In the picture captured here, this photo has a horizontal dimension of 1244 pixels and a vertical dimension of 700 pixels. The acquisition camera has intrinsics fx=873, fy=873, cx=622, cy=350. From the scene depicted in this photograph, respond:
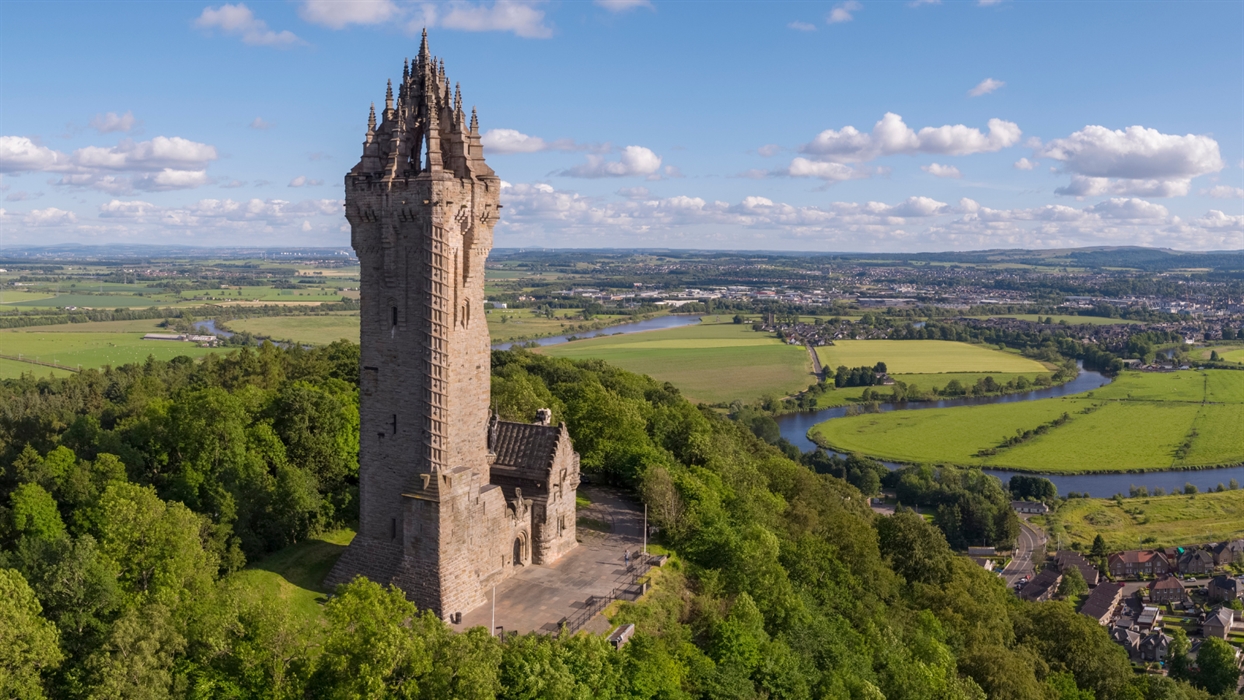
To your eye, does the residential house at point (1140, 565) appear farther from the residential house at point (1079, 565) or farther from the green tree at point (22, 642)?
the green tree at point (22, 642)

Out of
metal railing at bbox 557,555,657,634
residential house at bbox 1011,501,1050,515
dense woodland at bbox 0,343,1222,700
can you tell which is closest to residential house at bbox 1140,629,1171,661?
dense woodland at bbox 0,343,1222,700

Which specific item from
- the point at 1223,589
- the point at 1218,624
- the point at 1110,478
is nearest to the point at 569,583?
the point at 1218,624

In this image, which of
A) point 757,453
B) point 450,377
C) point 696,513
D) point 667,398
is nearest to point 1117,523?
point 757,453

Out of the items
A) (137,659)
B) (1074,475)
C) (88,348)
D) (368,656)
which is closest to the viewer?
(137,659)

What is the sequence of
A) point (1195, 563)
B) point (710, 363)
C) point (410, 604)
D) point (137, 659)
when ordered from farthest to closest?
point (710, 363), point (1195, 563), point (410, 604), point (137, 659)

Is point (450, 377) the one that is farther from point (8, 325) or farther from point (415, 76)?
point (8, 325)

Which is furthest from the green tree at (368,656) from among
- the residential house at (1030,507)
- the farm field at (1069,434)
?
the farm field at (1069,434)

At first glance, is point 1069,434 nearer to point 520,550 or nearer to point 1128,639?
point 1128,639
